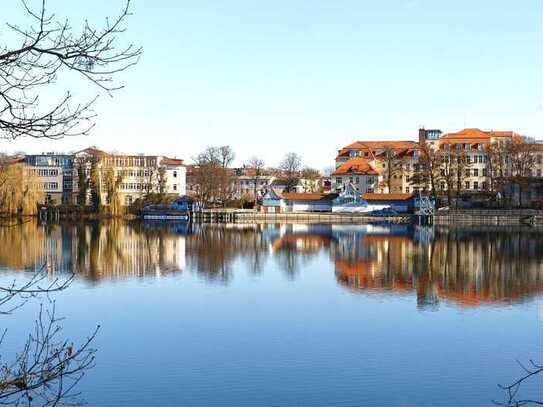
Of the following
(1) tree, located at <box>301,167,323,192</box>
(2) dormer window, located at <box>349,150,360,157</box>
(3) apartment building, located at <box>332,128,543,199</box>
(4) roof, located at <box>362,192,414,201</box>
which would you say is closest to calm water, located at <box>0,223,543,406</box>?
(4) roof, located at <box>362,192,414,201</box>

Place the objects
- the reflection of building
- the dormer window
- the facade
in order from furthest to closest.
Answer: the dormer window < the facade < the reflection of building

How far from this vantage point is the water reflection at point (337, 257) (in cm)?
2434

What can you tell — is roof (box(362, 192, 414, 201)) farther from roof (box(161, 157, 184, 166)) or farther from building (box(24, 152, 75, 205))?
building (box(24, 152, 75, 205))

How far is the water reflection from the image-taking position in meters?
24.3

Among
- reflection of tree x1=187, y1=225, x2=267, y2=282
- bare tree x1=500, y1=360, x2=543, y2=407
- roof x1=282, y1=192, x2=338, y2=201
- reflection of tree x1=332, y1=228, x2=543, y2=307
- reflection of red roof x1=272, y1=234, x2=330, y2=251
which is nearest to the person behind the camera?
bare tree x1=500, y1=360, x2=543, y2=407

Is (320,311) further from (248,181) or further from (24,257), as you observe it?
(248,181)

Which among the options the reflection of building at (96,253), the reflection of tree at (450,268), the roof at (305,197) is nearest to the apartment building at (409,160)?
the roof at (305,197)

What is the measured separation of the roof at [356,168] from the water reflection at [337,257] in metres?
29.2

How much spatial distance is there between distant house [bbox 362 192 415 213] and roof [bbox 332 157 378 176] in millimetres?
6165

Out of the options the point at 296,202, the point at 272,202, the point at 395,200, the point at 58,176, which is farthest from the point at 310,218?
the point at 58,176

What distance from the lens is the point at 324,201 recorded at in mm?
76188

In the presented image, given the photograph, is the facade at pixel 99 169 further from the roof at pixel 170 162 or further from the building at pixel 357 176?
the building at pixel 357 176

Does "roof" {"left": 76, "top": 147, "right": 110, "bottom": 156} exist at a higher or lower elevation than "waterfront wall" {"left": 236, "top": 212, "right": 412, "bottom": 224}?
higher

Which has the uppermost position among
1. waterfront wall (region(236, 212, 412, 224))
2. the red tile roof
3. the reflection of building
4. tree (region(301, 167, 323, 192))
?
the red tile roof
